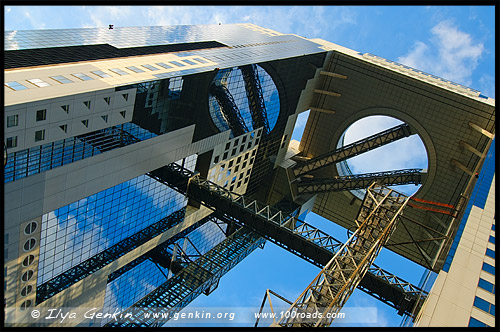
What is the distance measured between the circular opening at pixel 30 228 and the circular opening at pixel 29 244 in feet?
2.66

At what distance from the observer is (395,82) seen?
202 ft

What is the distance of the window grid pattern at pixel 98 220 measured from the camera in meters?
40.0

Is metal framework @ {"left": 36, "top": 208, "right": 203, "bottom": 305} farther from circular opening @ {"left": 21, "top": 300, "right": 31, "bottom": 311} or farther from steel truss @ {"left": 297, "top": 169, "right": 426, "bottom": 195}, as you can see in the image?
steel truss @ {"left": 297, "top": 169, "right": 426, "bottom": 195}

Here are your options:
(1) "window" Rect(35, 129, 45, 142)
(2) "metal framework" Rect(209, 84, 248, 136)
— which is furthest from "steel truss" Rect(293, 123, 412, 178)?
(1) "window" Rect(35, 129, 45, 142)

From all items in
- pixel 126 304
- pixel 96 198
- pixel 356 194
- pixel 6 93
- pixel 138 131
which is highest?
pixel 6 93

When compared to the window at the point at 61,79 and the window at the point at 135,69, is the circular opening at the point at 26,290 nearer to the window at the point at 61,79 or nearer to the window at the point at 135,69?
the window at the point at 61,79

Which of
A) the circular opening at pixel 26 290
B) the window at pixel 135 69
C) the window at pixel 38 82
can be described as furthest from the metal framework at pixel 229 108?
the circular opening at pixel 26 290

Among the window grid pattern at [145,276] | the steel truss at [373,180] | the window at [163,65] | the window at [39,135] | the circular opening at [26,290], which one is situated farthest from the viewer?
the steel truss at [373,180]

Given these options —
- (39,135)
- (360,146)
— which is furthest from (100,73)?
(360,146)

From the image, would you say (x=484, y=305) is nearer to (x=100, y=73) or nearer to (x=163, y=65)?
(x=163, y=65)

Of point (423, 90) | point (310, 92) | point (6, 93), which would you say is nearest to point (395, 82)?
point (423, 90)

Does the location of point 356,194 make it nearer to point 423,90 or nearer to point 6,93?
point 423,90

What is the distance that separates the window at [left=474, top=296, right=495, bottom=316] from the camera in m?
32.9

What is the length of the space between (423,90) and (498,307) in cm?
3525
